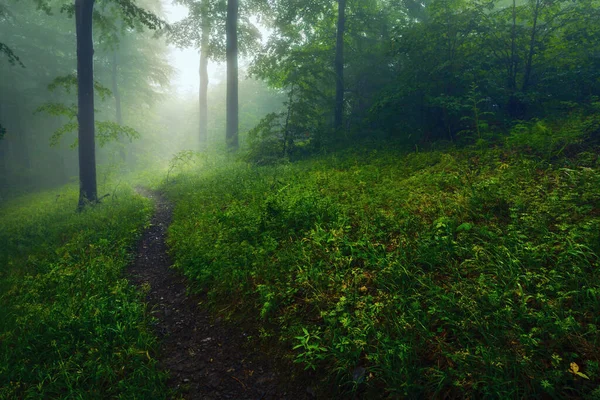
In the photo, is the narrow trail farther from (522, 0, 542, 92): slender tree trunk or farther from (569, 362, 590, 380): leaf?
(522, 0, 542, 92): slender tree trunk

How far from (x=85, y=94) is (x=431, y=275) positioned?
1306 cm

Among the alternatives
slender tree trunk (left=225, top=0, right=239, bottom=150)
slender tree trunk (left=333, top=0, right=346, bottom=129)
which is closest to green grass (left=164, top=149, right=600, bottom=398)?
slender tree trunk (left=333, top=0, right=346, bottom=129)

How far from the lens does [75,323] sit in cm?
433

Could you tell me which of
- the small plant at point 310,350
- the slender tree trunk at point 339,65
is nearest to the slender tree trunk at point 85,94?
the slender tree trunk at point 339,65

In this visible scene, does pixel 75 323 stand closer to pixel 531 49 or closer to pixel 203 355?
pixel 203 355

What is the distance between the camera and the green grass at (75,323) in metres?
3.52

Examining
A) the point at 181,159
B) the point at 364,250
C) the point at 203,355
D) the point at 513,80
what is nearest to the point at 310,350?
the point at 203,355

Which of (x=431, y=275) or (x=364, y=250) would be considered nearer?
(x=431, y=275)

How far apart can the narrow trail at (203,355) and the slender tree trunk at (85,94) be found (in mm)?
7728

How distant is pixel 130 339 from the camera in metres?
4.17

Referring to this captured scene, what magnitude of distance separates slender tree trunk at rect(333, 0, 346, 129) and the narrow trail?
10.3 metres

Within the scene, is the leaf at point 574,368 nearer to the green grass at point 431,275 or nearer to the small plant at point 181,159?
the green grass at point 431,275

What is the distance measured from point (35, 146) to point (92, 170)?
24.8m

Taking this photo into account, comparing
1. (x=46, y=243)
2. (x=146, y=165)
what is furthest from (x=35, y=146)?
(x=46, y=243)
